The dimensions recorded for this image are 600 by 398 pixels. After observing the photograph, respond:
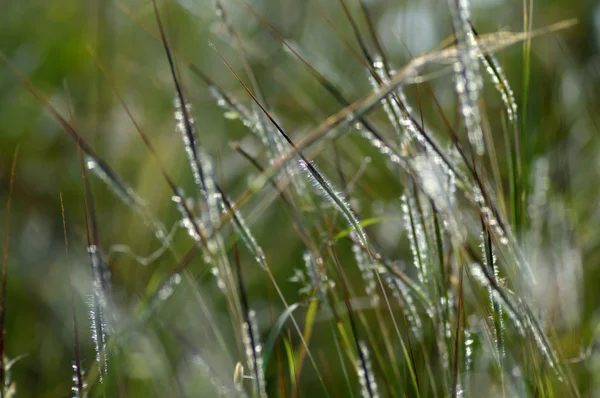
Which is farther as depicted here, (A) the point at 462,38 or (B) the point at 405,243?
(B) the point at 405,243

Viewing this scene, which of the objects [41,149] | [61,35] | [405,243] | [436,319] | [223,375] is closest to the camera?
[436,319]

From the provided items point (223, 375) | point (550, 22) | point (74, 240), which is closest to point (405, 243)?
point (223, 375)

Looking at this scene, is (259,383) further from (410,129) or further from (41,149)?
(41,149)

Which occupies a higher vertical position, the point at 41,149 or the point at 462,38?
the point at 41,149

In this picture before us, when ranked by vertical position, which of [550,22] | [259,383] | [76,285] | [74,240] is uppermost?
[550,22]

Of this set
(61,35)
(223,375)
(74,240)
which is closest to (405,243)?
(223,375)

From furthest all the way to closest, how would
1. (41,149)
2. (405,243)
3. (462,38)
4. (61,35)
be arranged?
1. (61,35)
2. (41,149)
3. (405,243)
4. (462,38)
